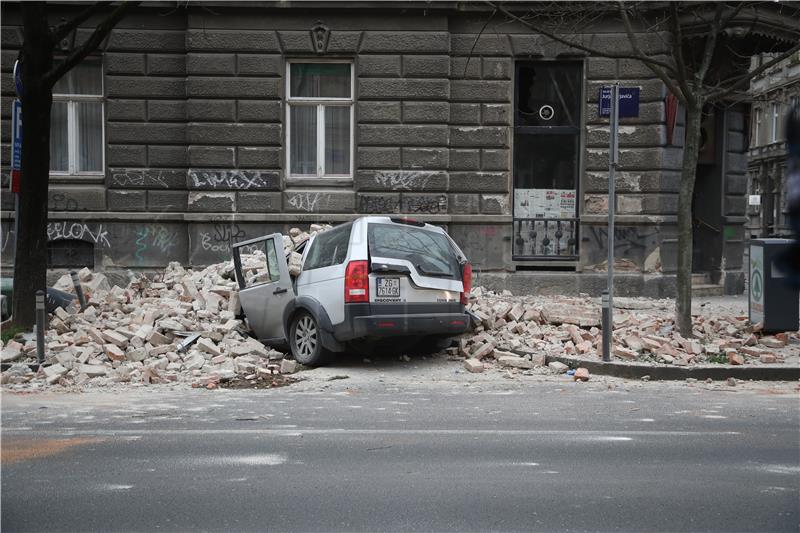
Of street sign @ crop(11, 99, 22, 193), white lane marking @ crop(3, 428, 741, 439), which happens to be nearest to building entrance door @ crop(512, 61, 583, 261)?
street sign @ crop(11, 99, 22, 193)

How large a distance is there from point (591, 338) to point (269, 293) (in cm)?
442

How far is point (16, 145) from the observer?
36.6 feet

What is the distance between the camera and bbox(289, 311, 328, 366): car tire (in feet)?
32.4

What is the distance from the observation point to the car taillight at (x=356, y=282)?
947cm

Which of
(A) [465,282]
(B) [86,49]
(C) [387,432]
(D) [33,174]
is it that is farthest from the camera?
(D) [33,174]

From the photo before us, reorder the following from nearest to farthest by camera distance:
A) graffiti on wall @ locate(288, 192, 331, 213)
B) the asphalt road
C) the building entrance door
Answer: the asphalt road → graffiti on wall @ locate(288, 192, 331, 213) → the building entrance door

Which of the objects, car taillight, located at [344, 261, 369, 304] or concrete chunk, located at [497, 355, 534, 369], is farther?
concrete chunk, located at [497, 355, 534, 369]

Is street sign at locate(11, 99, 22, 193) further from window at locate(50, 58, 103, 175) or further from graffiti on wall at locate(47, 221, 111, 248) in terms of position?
window at locate(50, 58, 103, 175)

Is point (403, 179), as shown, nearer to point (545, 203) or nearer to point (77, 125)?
point (545, 203)

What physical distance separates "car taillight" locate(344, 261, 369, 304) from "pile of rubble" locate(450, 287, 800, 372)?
1747 millimetres

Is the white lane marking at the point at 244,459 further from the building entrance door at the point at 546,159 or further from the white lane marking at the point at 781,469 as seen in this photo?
the building entrance door at the point at 546,159

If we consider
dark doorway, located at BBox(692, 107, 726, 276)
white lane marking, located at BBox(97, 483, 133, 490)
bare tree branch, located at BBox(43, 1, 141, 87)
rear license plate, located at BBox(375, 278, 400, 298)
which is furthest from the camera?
dark doorway, located at BBox(692, 107, 726, 276)

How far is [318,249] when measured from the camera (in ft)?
34.1

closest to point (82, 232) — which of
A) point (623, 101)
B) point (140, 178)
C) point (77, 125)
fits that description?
point (140, 178)
